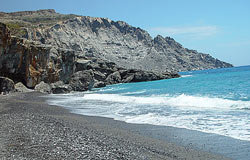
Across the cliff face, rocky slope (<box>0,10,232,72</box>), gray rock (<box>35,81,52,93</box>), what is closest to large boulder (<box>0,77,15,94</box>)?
gray rock (<box>35,81,52,93</box>)

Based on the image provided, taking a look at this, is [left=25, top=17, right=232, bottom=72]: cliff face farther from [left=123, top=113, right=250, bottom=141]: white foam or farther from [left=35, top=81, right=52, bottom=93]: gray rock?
[left=123, top=113, right=250, bottom=141]: white foam

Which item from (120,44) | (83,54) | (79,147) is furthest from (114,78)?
(120,44)

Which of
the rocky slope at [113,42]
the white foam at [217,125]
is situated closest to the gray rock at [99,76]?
the rocky slope at [113,42]

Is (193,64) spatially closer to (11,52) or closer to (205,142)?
(11,52)

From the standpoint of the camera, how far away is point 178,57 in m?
176

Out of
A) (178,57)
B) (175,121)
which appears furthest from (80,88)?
(178,57)

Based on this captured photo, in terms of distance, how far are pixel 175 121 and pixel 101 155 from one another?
20.8 ft

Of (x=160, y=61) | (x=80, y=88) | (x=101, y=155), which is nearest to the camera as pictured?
(x=101, y=155)

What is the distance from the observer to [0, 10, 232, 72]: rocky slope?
112m

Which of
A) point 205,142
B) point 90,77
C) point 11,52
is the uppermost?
point 11,52

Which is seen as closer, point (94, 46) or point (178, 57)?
point (94, 46)

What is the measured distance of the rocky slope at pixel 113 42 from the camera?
11231 cm

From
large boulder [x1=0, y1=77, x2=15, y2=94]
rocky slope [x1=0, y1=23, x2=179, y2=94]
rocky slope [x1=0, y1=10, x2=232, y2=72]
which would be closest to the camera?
large boulder [x1=0, y1=77, x2=15, y2=94]

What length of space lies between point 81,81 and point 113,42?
334ft
